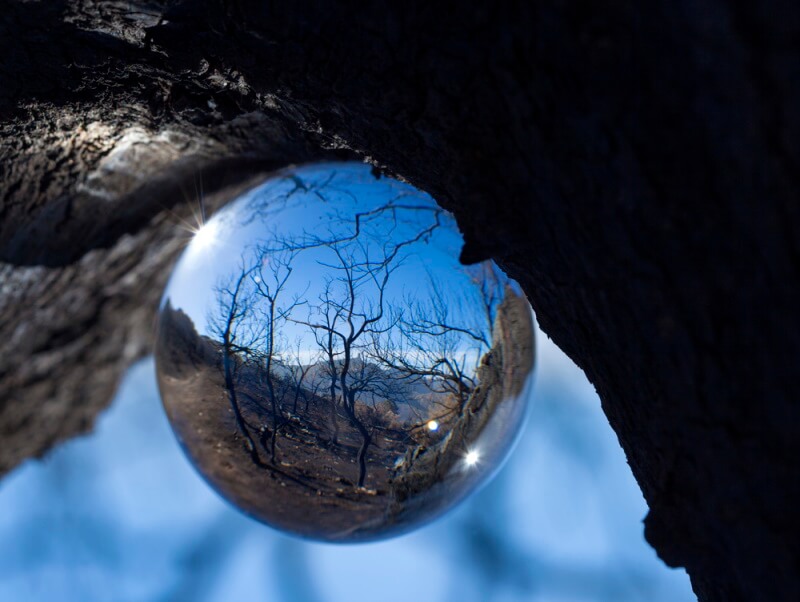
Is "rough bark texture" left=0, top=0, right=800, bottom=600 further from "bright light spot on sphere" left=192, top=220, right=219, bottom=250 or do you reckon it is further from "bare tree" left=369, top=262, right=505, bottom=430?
A: "bright light spot on sphere" left=192, top=220, right=219, bottom=250

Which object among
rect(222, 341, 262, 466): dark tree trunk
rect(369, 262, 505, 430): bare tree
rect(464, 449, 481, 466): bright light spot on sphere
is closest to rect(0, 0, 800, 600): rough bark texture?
rect(369, 262, 505, 430): bare tree

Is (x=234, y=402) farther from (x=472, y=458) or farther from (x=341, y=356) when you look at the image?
→ (x=472, y=458)

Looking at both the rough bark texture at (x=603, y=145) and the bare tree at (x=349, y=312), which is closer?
the rough bark texture at (x=603, y=145)

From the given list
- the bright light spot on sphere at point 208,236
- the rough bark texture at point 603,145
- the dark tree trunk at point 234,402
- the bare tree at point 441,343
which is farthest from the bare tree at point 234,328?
the rough bark texture at point 603,145

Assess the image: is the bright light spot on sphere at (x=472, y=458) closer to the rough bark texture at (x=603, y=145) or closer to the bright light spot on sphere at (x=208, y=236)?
the rough bark texture at (x=603, y=145)

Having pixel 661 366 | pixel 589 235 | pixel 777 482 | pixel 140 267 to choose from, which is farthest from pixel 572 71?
pixel 140 267

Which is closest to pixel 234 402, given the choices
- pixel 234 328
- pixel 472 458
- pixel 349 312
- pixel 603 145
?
pixel 234 328

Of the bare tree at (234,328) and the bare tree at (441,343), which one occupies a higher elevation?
the bare tree at (234,328)
